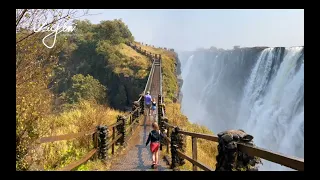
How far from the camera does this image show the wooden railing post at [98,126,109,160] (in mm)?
8180

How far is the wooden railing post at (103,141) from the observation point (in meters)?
8.18

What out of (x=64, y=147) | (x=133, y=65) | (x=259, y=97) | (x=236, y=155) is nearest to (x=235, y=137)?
(x=236, y=155)

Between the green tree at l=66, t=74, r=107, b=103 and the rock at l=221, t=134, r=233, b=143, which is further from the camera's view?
the green tree at l=66, t=74, r=107, b=103

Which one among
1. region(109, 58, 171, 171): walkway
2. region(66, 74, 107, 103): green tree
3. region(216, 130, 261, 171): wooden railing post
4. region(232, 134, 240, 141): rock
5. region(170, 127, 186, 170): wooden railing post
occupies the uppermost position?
region(66, 74, 107, 103): green tree

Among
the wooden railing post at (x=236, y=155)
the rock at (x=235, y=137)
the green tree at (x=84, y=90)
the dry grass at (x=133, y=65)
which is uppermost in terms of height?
the dry grass at (x=133, y=65)

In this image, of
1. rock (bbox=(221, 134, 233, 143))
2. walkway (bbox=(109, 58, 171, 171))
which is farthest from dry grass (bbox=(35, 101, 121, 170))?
rock (bbox=(221, 134, 233, 143))

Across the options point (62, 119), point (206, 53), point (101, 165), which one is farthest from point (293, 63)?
point (206, 53)

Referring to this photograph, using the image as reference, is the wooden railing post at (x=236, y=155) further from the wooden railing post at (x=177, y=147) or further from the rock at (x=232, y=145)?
the wooden railing post at (x=177, y=147)

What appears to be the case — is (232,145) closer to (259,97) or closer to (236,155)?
(236,155)

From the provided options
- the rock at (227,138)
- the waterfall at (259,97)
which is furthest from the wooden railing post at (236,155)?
the waterfall at (259,97)

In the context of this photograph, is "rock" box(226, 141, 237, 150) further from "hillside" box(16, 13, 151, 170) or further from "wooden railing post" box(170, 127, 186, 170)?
"wooden railing post" box(170, 127, 186, 170)
